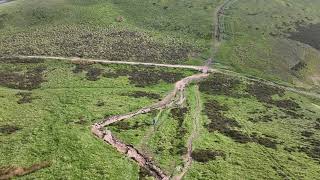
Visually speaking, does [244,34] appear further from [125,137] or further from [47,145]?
[47,145]

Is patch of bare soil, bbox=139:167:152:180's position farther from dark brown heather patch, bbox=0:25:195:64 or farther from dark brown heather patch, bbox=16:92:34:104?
dark brown heather patch, bbox=0:25:195:64

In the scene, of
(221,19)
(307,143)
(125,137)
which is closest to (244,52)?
(221,19)

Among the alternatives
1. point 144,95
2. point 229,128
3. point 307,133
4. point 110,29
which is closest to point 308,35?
point 110,29

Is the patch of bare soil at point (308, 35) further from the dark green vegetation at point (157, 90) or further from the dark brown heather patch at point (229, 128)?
the dark brown heather patch at point (229, 128)

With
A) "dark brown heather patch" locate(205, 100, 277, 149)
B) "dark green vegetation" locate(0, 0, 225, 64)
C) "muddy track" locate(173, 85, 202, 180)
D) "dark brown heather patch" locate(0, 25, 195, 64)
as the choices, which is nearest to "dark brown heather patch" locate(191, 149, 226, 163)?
"muddy track" locate(173, 85, 202, 180)

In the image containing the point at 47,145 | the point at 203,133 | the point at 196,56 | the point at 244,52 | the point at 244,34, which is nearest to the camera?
the point at 47,145

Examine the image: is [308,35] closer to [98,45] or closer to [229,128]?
[98,45]

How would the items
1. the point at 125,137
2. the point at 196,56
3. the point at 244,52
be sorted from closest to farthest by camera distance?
the point at 125,137 < the point at 196,56 < the point at 244,52
